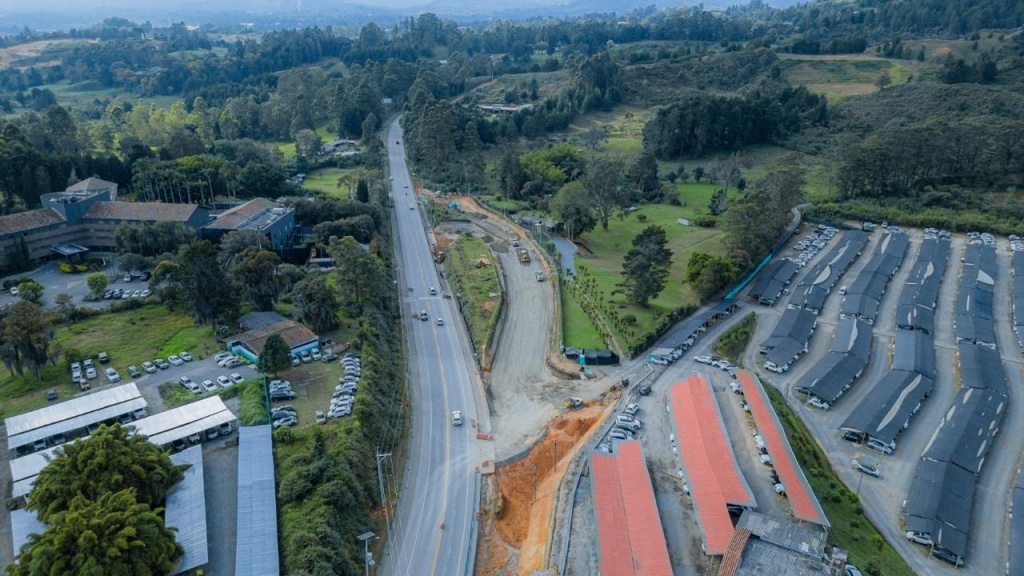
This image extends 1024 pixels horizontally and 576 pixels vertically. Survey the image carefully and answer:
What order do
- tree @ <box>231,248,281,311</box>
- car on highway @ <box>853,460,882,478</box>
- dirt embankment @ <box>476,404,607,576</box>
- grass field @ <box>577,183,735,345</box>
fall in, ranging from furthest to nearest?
grass field @ <box>577,183,735,345</box> → tree @ <box>231,248,281,311</box> → car on highway @ <box>853,460,882,478</box> → dirt embankment @ <box>476,404,607,576</box>

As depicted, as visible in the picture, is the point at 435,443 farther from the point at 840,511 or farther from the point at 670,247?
the point at 670,247

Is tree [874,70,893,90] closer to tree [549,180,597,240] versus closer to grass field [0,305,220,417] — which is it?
tree [549,180,597,240]

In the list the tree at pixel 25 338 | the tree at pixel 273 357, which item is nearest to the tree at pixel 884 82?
the tree at pixel 273 357

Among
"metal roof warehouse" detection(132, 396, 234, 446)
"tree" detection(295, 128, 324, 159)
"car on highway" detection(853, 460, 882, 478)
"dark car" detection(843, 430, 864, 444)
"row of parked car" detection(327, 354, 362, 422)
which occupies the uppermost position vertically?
"tree" detection(295, 128, 324, 159)

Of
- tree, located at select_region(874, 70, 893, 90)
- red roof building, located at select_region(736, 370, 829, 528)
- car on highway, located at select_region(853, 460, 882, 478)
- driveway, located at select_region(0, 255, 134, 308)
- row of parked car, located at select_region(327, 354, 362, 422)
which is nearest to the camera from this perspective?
red roof building, located at select_region(736, 370, 829, 528)

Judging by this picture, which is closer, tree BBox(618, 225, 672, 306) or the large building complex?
tree BBox(618, 225, 672, 306)

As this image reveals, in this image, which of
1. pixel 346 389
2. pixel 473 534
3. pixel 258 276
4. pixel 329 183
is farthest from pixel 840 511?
pixel 329 183

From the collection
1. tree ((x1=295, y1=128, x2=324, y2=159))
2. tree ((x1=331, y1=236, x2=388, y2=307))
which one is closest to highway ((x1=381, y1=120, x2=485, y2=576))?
tree ((x1=331, y1=236, x2=388, y2=307))
